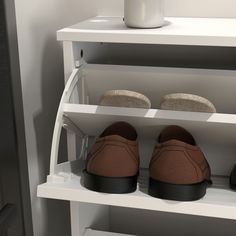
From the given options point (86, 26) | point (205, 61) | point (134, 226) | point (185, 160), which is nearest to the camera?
point (185, 160)

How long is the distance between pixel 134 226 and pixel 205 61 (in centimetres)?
Result: 44

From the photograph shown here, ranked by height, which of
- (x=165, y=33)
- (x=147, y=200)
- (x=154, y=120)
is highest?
(x=165, y=33)

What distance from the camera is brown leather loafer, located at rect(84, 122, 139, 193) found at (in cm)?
76

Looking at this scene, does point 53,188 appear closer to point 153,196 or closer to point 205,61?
point 153,196

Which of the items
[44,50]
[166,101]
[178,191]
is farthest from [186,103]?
[44,50]

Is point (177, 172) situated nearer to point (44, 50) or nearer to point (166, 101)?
point (166, 101)

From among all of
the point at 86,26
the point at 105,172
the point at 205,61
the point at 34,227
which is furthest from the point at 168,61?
the point at 34,227

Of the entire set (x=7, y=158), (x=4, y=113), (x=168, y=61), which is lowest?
(x=7, y=158)

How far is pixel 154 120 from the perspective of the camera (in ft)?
2.61

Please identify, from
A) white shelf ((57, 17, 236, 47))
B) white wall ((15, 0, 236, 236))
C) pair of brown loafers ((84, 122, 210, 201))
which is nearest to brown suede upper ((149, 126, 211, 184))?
pair of brown loafers ((84, 122, 210, 201))

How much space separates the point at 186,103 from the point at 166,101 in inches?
1.3

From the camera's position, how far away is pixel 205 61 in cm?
96

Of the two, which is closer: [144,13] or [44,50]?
[144,13]

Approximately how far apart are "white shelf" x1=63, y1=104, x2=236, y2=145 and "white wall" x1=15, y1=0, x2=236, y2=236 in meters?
0.20
